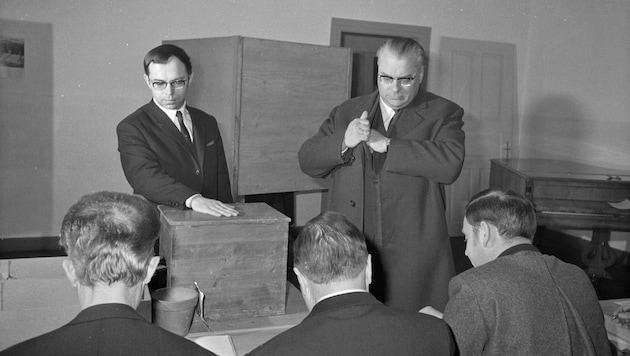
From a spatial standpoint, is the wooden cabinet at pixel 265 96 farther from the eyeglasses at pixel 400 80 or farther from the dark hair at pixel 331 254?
the dark hair at pixel 331 254

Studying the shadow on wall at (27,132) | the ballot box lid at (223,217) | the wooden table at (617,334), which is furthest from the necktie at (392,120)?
the shadow on wall at (27,132)

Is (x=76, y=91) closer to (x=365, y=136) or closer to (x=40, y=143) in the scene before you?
(x=40, y=143)

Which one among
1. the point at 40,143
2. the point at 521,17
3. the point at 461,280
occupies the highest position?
the point at 521,17

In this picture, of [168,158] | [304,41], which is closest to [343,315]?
[168,158]

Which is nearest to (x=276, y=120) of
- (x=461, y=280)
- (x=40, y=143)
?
(x=40, y=143)

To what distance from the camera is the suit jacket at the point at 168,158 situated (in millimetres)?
2590

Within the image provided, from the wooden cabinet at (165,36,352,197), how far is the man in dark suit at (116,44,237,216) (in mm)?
1074

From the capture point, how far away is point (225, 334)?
1.96m

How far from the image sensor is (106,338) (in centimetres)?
120

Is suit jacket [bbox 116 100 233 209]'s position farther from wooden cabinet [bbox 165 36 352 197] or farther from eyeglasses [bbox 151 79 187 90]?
wooden cabinet [bbox 165 36 352 197]

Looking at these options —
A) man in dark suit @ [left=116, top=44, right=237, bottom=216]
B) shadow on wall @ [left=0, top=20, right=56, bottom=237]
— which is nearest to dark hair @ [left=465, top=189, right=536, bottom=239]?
man in dark suit @ [left=116, top=44, right=237, bottom=216]

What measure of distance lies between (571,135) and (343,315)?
5.85 m

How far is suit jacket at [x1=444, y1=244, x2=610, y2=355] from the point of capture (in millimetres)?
1657

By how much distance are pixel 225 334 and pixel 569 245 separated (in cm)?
512
